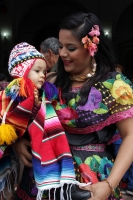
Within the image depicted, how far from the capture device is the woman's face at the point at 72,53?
201cm

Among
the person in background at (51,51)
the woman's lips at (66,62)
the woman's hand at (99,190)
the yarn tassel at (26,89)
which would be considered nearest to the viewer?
the woman's hand at (99,190)

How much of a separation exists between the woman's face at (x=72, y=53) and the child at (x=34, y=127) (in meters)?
0.16

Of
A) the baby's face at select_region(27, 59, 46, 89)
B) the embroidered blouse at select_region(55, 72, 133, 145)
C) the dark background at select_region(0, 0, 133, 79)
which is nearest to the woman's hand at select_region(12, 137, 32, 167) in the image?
the embroidered blouse at select_region(55, 72, 133, 145)

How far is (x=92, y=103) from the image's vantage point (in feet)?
6.39

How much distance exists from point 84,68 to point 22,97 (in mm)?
415

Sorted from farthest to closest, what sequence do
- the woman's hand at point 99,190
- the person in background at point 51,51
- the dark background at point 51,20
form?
the dark background at point 51,20
the person in background at point 51,51
the woman's hand at point 99,190

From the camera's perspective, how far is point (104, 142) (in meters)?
2.05

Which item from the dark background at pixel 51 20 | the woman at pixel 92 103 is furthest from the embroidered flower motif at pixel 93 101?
the dark background at pixel 51 20

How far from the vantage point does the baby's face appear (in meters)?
2.06

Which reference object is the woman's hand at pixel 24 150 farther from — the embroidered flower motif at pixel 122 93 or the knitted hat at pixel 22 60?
the embroidered flower motif at pixel 122 93

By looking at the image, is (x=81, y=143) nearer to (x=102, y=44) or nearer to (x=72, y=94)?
(x=72, y=94)

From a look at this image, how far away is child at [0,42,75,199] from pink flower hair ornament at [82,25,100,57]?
0.31 metres

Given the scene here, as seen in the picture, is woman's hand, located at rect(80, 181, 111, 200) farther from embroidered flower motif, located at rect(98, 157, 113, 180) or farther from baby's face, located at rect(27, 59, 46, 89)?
baby's face, located at rect(27, 59, 46, 89)

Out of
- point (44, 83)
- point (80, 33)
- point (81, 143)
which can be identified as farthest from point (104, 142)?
point (80, 33)
